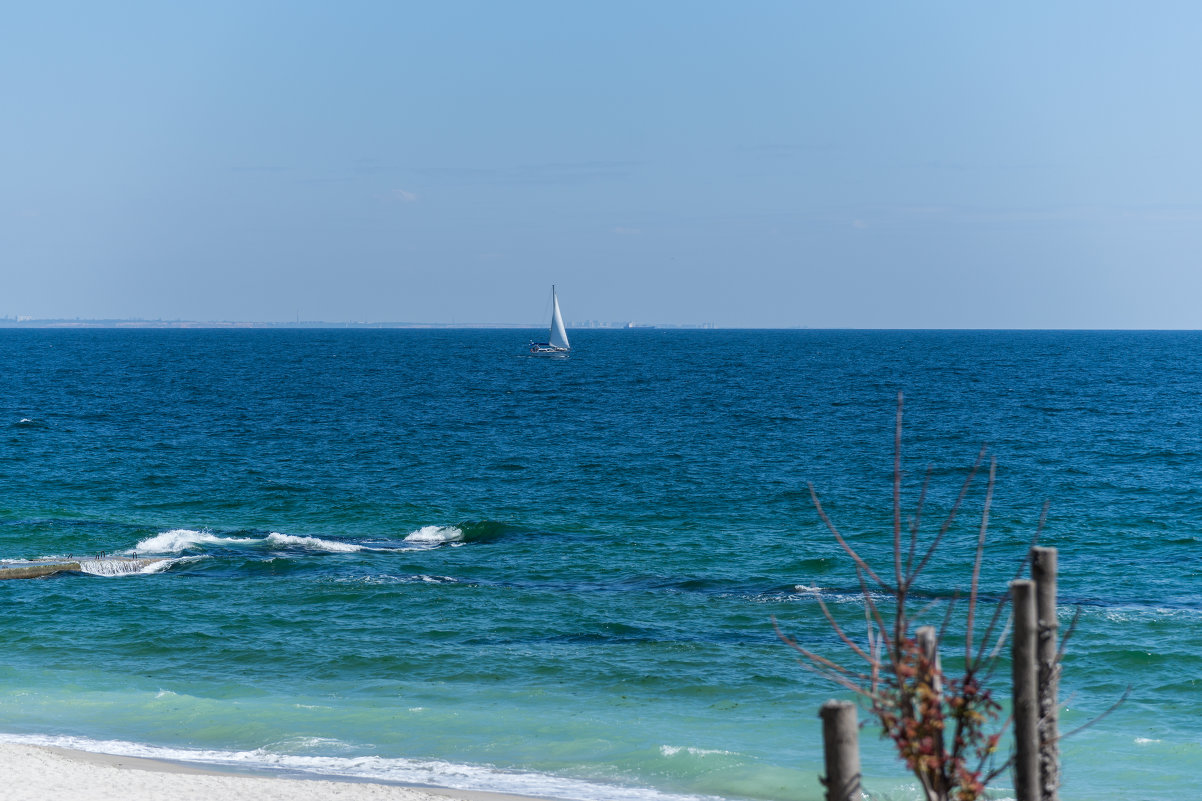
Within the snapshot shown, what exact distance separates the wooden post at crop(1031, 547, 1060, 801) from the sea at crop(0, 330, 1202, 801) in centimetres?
78

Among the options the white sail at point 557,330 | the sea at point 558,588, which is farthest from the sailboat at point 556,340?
the sea at point 558,588

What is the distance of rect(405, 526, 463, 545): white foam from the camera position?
37.3 metres

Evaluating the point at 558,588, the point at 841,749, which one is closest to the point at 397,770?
the point at 558,588

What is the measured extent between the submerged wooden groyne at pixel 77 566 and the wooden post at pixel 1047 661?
2895cm

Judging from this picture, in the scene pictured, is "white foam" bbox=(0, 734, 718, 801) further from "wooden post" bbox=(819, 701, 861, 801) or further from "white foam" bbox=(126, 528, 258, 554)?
"white foam" bbox=(126, 528, 258, 554)

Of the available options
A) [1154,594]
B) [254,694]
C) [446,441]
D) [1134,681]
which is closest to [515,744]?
[254,694]

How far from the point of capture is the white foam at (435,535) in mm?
37312

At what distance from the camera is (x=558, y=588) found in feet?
99.8

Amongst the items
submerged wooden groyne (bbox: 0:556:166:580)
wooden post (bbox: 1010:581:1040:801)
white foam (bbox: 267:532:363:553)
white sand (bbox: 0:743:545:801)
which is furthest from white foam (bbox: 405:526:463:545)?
wooden post (bbox: 1010:581:1040:801)

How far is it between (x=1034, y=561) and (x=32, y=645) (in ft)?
78.2

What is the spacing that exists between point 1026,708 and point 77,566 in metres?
29.8

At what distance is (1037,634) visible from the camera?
26.1 feet

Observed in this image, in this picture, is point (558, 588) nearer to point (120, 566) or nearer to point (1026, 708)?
point (120, 566)

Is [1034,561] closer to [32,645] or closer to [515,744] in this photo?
[515,744]
